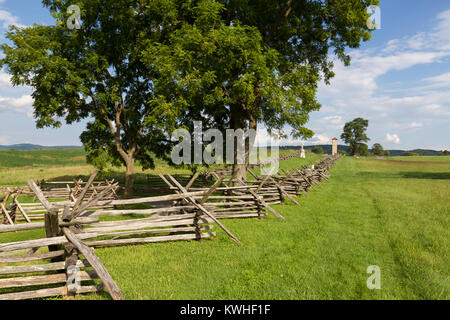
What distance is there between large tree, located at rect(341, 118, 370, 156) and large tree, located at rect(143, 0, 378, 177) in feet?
251

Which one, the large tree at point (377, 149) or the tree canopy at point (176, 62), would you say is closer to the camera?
the tree canopy at point (176, 62)

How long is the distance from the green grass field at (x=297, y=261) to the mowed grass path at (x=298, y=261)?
Answer: 0.02 meters

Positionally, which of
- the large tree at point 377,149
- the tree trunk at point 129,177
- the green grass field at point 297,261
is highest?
the large tree at point 377,149

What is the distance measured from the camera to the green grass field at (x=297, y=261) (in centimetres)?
489

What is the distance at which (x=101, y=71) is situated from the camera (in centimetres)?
1498

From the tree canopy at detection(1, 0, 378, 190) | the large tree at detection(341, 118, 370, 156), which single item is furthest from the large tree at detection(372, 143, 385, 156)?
the tree canopy at detection(1, 0, 378, 190)

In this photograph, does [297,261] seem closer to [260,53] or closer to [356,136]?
[260,53]

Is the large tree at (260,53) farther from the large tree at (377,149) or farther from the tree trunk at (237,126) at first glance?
the large tree at (377,149)

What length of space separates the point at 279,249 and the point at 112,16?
1542cm

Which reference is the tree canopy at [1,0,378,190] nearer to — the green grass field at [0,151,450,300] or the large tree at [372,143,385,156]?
the green grass field at [0,151,450,300]

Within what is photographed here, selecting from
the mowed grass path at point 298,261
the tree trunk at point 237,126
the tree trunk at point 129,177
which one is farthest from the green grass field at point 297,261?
the tree trunk at point 129,177

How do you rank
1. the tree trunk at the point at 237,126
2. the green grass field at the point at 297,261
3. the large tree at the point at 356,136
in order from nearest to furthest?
1. the green grass field at the point at 297,261
2. the tree trunk at the point at 237,126
3. the large tree at the point at 356,136

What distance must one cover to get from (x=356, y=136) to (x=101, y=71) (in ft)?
284
